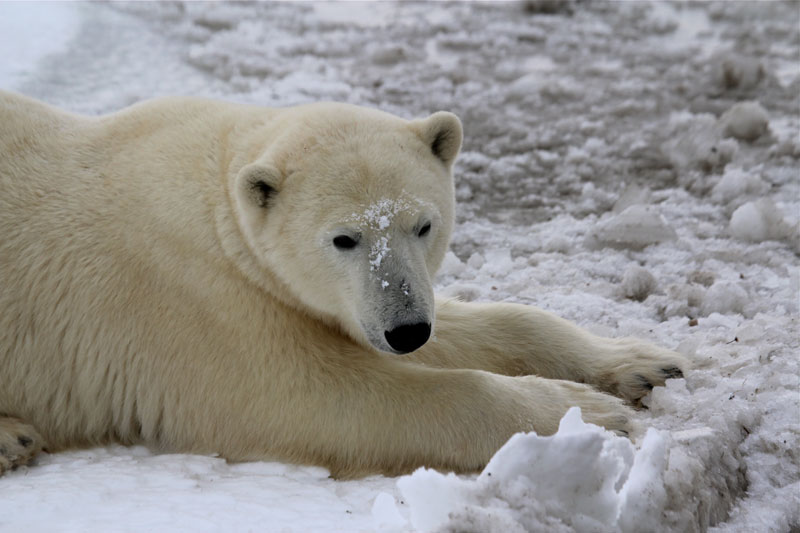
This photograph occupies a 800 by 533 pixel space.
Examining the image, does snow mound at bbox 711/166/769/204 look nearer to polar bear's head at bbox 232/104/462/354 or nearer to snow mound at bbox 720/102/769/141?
snow mound at bbox 720/102/769/141

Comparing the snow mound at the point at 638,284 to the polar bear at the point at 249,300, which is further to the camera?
the snow mound at the point at 638,284

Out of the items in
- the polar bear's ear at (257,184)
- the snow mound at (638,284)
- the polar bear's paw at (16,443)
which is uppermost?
the polar bear's ear at (257,184)

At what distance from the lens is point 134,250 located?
2.86 m

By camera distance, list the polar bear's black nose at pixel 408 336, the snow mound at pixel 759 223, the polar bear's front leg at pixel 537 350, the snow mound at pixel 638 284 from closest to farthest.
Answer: the polar bear's black nose at pixel 408 336
the polar bear's front leg at pixel 537 350
the snow mound at pixel 638 284
the snow mound at pixel 759 223

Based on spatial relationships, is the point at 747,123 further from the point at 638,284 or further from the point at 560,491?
the point at 560,491

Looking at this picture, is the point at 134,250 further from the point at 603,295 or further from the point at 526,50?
the point at 526,50

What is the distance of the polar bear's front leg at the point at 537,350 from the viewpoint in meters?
3.09

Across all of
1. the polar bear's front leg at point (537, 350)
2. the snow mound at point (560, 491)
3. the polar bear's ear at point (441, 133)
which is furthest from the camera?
the polar bear's front leg at point (537, 350)

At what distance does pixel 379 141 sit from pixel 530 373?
1.06 m

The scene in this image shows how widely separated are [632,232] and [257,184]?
7.25 feet

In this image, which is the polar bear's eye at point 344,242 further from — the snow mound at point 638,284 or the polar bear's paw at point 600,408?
the snow mound at point 638,284

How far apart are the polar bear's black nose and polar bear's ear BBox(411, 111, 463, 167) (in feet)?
2.51

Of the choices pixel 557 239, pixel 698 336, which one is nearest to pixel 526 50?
pixel 557 239

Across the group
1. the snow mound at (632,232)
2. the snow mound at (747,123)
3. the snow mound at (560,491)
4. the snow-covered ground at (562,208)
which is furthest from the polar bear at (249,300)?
the snow mound at (747,123)
